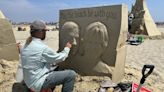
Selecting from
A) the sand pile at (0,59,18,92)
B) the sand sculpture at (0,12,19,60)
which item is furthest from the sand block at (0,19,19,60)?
the sand pile at (0,59,18,92)

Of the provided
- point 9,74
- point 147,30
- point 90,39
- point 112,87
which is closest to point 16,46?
point 9,74

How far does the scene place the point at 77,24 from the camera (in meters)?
5.76

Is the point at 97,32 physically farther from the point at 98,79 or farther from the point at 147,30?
the point at 147,30

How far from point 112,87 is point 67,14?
191 cm

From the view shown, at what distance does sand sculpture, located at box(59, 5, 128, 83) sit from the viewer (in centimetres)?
525

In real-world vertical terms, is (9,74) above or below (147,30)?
below

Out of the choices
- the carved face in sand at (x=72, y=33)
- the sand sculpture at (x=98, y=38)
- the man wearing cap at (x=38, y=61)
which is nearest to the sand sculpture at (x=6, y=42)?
the sand sculpture at (x=98, y=38)

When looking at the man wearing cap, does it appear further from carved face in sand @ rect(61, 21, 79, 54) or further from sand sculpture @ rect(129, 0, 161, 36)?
sand sculpture @ rect(129, 0, 161, 36)

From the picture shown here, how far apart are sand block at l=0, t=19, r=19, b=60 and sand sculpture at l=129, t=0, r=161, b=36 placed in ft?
36.8

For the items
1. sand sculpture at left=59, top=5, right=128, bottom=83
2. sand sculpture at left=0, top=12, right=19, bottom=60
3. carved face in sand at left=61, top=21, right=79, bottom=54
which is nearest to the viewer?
sand sculpture at left=59, top=5, right=128, bottom=83

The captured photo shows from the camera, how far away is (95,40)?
5.42m

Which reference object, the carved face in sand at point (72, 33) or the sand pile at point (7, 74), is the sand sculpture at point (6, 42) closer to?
the sand pile at point (7, 74)

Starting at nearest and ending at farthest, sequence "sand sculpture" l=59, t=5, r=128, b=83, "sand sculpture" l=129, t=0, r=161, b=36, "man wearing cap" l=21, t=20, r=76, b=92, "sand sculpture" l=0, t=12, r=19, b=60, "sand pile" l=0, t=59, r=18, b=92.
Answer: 1. "man wearing cap" l=21, t=20, r=76, b=92
2. "sand sculpture" l=59, t=5, r=128, b=83
3. "sand pile" l=0, t=59, r=18, b=92
4. "sand sculpture" l=0, t=12, r=19, b=60
5. "sand sculpture" l=129, t=0, r=161, b=36

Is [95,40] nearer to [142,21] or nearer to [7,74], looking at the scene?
[7,74]
